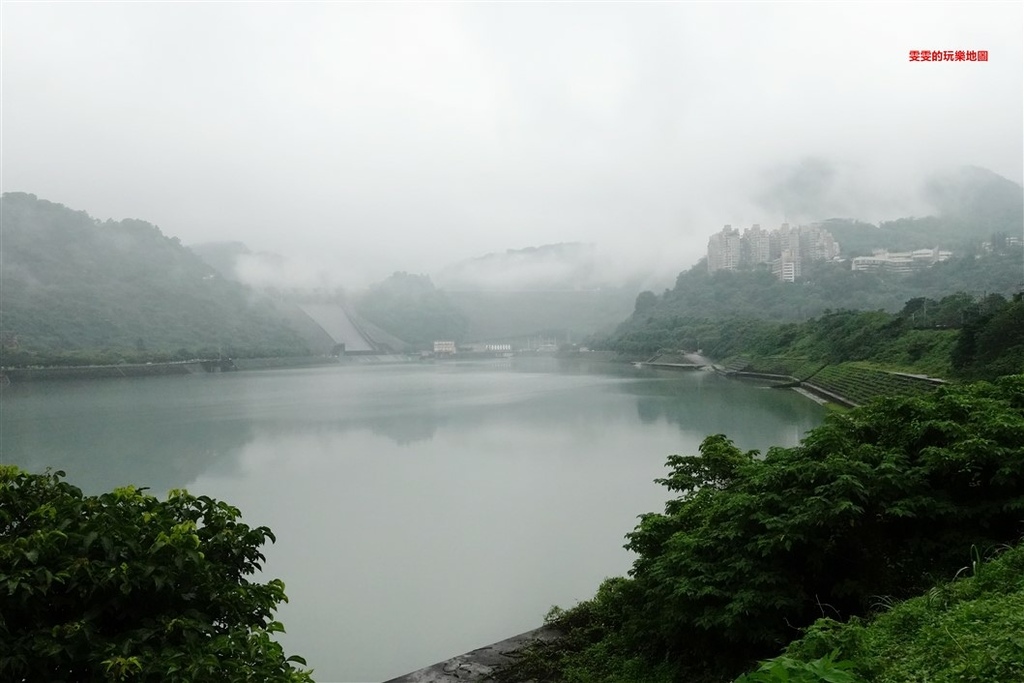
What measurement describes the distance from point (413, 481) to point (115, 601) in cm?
761

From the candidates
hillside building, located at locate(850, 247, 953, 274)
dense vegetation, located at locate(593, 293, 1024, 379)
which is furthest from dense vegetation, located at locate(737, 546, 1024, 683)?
hillside building, located at locate(850, 247, 953, 274)

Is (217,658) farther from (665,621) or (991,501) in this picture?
(991,501)

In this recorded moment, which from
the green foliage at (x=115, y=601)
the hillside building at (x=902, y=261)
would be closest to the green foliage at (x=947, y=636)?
the green foliage at (x=115, y=601)

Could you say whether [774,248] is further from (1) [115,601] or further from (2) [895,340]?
(1) [115,601]

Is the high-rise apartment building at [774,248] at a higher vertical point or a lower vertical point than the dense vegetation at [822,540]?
higher

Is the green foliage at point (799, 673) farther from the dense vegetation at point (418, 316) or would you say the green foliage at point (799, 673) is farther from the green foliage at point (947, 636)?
the dense vegetation at point (418, 316)

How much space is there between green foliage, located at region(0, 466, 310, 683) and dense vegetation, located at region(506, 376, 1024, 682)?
1601 millimetres

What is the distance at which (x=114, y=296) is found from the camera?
6312 cm

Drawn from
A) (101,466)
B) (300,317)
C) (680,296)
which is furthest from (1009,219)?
(101,466)

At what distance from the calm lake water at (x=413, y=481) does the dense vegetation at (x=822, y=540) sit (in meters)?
1.86

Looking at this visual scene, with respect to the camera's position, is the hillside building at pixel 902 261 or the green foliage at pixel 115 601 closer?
the green foliage at pixel 115 601

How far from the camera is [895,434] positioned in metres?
3.39

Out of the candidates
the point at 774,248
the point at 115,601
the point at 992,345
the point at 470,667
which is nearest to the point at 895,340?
the point at 992,345

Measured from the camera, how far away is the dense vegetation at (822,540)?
2730mm
